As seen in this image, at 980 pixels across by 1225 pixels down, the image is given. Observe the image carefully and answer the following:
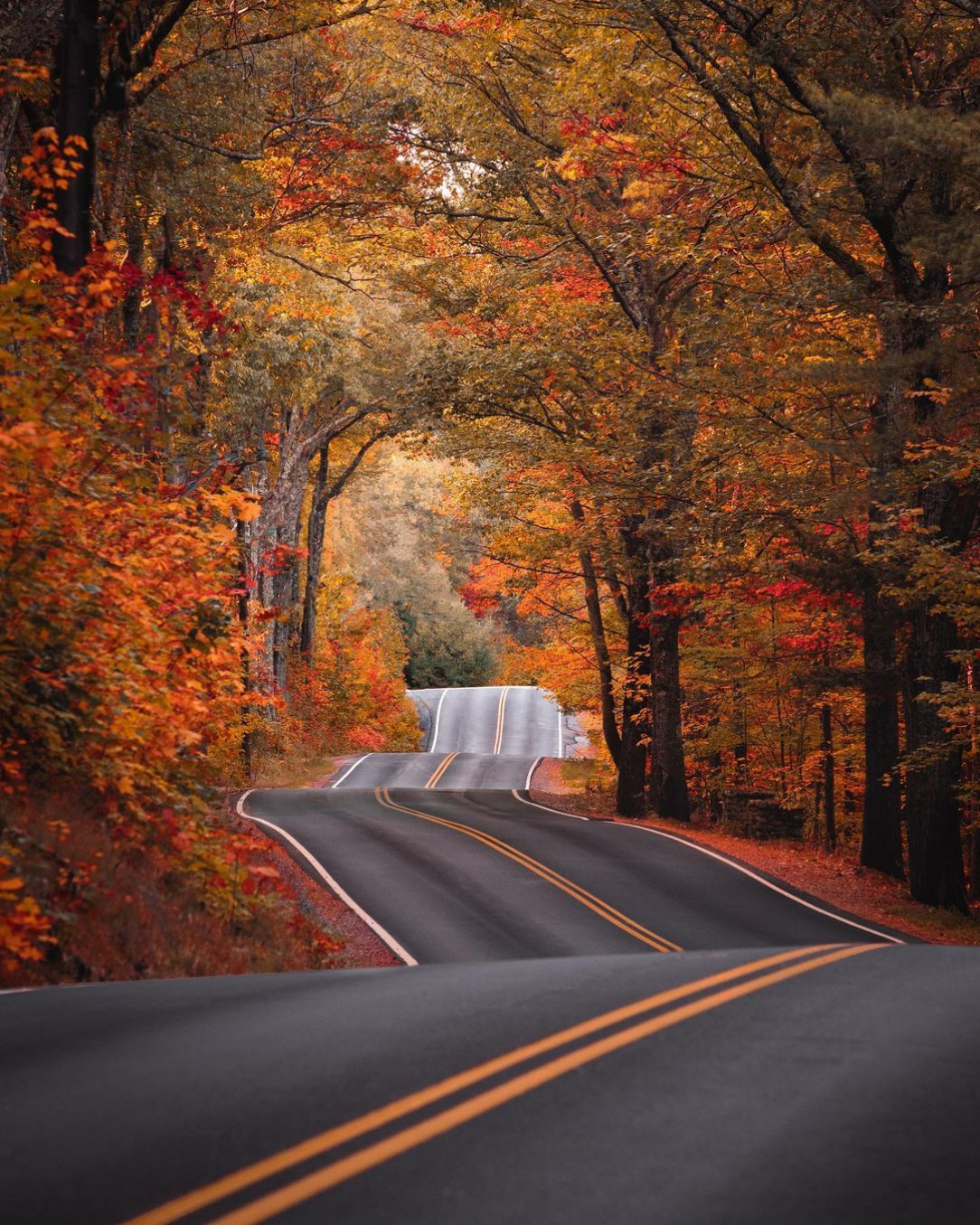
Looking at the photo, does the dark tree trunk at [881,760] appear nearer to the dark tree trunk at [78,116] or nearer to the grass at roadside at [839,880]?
the grass at roadside at [839,880]

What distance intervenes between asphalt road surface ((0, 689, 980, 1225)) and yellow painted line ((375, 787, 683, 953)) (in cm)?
607

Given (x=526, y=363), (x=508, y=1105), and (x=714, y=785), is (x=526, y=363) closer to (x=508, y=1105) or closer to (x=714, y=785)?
(x=714, y=785)

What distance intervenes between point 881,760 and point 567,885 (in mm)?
6946

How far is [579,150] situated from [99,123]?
8.40m

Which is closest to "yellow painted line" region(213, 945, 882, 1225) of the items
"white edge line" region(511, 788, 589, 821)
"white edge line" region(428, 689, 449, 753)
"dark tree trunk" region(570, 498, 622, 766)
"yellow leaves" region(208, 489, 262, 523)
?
"yellow leaves" region(208, 489, 262, 523)

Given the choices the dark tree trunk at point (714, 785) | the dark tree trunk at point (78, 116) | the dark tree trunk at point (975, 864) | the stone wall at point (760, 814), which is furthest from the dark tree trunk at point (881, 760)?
the dark tree trunk at point (78, 116)

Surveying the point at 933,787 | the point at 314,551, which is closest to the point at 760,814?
the point at 933,787

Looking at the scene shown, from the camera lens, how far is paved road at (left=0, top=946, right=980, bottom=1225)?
3.64m

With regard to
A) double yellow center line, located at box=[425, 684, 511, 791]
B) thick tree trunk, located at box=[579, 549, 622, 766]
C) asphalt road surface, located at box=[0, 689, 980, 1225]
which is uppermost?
thick tree trunk, located at box=[579, 549, 622, 766]

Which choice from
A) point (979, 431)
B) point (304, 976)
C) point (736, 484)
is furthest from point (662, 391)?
point (304, 976)

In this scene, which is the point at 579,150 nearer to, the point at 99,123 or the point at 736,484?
the point at 736,484

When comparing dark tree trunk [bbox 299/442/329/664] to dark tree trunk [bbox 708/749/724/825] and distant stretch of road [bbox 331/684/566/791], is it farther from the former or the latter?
dark tree trunk [bbox 708/749/724/825]

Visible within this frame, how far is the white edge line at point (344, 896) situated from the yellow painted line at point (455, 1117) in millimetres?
7857

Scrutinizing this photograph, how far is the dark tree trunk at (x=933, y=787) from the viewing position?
17.9 m
